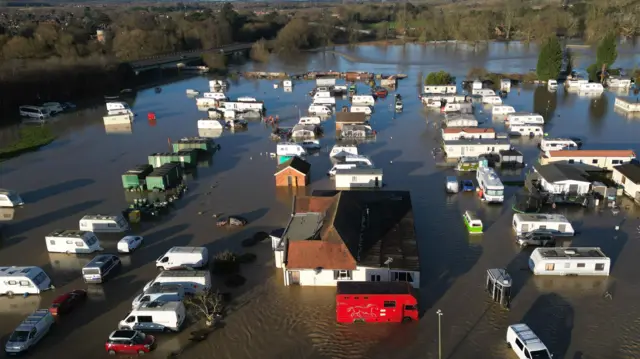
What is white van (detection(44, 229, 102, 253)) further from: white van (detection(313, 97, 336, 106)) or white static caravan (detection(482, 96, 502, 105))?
white static caravan (detection(482, 96, 502, 105))

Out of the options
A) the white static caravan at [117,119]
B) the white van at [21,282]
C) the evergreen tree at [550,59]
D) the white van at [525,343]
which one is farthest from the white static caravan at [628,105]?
the white van at [21,282]

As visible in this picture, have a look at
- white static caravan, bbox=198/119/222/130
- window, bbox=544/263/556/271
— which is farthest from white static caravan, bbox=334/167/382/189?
white static caravan, bbox=198/119/222/130

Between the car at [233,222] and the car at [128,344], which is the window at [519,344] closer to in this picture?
the car at [128,344]

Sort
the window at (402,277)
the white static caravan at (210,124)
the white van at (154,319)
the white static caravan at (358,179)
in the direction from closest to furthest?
the white van at (154,319) < the window at (402,277) < the white static caravan at (358,179) < the white static caravan at (210,124)

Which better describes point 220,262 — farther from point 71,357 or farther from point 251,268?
point 71,357

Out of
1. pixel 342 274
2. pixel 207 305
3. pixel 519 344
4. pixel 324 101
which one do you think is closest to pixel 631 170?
pixel 519 344

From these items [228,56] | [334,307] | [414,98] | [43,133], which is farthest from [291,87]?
[334,307]

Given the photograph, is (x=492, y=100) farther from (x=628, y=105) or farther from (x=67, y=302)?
(x=67, y=302)
